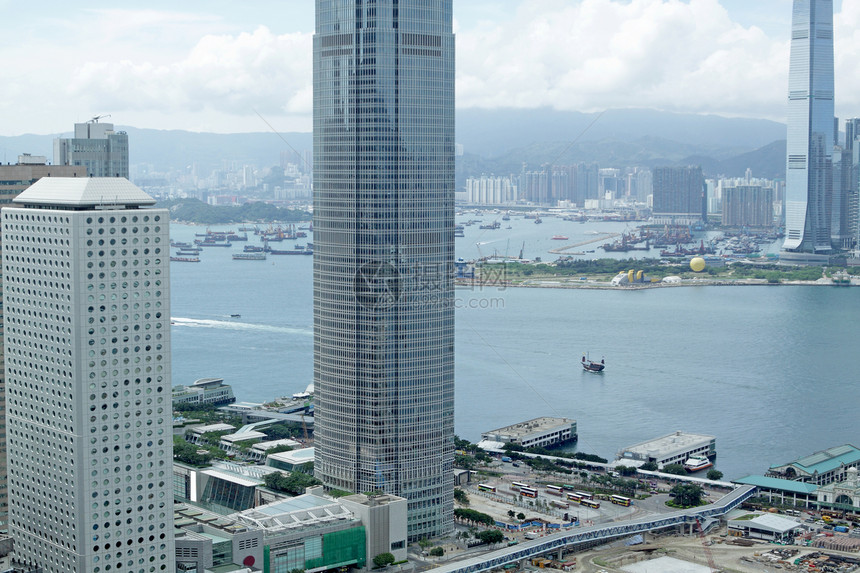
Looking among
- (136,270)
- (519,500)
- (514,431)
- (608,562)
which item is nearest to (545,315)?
(514,431)

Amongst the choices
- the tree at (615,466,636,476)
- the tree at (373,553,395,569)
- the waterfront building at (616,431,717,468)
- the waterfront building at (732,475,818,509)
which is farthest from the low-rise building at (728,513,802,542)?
the tree at (373,553,395,569)

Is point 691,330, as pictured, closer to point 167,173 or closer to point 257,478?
point 257,478

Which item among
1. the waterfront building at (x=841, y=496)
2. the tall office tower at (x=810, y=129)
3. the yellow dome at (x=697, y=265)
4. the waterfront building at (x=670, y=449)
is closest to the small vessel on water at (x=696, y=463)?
the waterfront building at (x=670, y=449)

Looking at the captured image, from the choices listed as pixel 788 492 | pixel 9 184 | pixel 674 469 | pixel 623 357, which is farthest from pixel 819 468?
pixel 9 184

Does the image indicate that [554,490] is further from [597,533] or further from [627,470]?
[597,533]

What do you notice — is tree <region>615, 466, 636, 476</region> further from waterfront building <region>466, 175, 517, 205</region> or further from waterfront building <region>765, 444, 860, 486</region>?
waterfront building <region>466, 175, 517, 205</region>
